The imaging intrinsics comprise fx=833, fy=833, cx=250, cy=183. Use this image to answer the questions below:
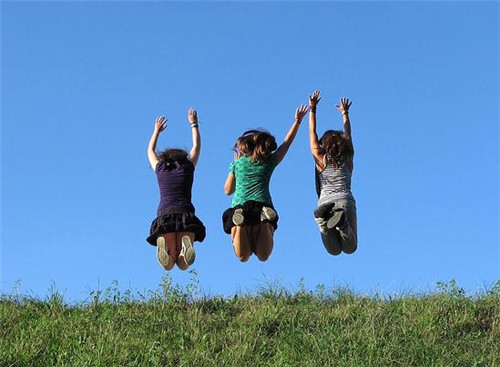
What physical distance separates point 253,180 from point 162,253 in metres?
1.78

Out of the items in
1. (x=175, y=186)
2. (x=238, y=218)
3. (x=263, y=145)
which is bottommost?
(x=238, y=218)

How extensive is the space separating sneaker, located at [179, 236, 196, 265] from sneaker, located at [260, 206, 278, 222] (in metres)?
1.14

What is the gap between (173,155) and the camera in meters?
13.2

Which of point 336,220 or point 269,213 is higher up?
point 269,213

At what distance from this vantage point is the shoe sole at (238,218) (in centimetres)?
1243

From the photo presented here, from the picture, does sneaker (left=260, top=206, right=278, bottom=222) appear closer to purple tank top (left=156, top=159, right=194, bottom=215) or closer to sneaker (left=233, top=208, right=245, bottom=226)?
sneaker (left=233, top=208, right=245, bottom=226)

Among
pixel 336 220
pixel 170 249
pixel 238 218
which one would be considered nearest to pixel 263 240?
pixel 238 218

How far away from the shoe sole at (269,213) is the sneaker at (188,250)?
1193mm

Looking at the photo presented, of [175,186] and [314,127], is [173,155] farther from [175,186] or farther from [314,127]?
[314,127]

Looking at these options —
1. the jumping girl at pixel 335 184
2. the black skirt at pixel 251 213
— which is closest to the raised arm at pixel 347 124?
the jumping girl at pixel 335 184

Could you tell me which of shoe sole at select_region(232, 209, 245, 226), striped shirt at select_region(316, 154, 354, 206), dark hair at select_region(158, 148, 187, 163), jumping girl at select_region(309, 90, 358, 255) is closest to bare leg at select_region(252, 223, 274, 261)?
shoe sole at select_region(232, 209, 245, 226)

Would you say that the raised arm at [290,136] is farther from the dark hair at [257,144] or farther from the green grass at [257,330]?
the green grass at [257,330]

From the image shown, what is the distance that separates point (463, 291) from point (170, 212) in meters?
4.70

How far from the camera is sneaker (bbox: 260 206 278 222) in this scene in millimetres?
12469
